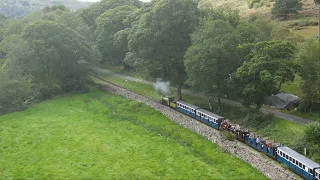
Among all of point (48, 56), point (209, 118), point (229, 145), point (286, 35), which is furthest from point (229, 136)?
point (48, 56)

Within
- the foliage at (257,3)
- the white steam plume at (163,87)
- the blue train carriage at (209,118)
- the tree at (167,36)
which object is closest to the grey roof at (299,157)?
the blue train carriage at (209,118)

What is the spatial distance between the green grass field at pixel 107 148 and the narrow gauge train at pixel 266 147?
2.69 meters

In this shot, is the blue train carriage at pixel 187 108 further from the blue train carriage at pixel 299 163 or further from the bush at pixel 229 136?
the blue train carriage at pixel 299 163

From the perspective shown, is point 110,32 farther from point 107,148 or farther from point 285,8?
point 107,148

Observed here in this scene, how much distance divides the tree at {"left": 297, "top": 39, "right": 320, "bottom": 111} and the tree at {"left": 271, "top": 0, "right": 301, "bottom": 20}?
42299 mm

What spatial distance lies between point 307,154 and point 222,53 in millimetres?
17647

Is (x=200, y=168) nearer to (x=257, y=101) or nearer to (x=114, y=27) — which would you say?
(x=257, y=101)

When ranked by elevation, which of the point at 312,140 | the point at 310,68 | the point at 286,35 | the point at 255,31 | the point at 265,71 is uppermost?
the point at 255,31

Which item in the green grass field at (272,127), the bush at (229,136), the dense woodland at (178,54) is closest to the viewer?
the green grass field at (272,127)

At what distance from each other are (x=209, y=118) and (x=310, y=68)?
14.2 meters

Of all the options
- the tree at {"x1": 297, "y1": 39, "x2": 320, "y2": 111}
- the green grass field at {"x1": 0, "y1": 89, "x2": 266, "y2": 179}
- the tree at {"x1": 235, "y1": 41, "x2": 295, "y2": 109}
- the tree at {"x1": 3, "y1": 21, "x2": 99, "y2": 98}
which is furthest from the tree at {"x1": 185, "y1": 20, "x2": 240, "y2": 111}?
the tree at {"x1": 3, "y1": 21, "x2": 99, "y2": 98}

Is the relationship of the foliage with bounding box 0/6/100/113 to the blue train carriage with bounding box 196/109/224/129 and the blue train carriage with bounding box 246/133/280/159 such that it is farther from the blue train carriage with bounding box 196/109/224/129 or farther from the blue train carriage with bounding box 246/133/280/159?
the blue train carriage with bounding box 246/133/280/159

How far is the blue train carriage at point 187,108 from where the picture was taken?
4850 centimetres

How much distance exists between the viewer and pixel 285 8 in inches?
3246
